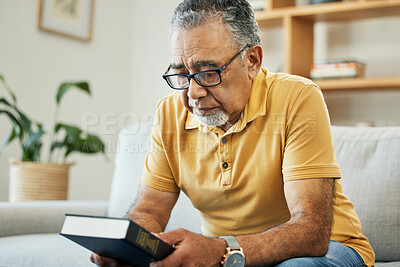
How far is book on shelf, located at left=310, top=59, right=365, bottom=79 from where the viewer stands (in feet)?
9.04

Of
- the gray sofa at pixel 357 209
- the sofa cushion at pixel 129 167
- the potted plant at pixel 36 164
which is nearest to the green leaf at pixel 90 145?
the potted plant at pixel 36 164

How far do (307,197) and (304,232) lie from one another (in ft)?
0.31

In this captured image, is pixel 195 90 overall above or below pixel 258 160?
above

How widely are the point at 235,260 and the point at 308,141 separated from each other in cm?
37

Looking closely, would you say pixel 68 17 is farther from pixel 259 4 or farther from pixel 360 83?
pixel 360 83

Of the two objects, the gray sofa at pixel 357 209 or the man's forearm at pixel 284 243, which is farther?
the gray sofa at pixel 357 209

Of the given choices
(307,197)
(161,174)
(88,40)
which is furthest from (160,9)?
(307,197)

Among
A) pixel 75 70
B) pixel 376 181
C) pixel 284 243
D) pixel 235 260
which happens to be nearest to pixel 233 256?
Result: pixel 235 260

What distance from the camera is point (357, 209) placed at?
5.19ft

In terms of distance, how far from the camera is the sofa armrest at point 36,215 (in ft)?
6.19

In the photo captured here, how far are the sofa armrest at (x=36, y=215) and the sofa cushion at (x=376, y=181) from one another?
3.37 ft

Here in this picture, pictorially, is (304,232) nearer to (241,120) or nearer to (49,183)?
(241,120)

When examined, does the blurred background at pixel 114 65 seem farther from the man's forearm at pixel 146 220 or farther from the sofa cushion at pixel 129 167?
the man's forearm at pixel 146 220

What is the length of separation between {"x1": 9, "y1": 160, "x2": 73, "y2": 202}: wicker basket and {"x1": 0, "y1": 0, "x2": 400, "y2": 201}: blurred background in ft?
1.48
